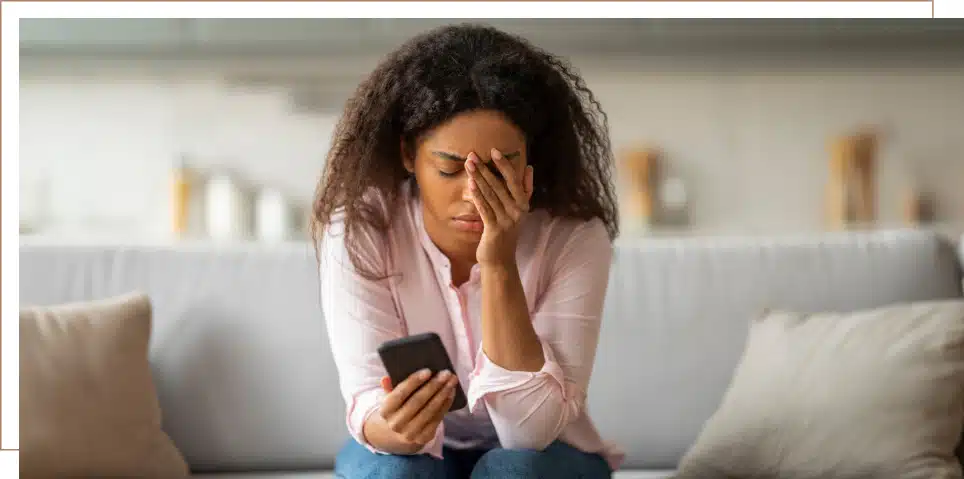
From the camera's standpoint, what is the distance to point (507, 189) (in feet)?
3.66

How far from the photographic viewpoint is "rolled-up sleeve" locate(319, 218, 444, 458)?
1.16 metres

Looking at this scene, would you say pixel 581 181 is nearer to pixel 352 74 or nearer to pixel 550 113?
pixel 550 113

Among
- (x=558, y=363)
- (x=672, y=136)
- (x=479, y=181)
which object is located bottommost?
(x=558, y=363)

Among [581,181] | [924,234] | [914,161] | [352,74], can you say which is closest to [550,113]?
[581,181]

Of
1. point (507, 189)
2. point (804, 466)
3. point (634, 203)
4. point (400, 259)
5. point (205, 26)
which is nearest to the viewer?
point (507, 189)

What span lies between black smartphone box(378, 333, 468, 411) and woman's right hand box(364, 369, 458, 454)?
0.01 metres

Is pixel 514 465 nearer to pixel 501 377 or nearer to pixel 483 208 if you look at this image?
pixel 501 377

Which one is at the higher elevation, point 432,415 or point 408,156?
point 408,156

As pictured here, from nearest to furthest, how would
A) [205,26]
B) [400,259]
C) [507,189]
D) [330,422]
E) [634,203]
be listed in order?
[507,189] → [400,259] → [330,422] → [205,26] → [634,203]

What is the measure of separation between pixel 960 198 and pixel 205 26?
2.31 m

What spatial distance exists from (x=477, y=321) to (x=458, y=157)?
0.81ft

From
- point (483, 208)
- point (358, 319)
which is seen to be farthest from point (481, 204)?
point (358, 319)

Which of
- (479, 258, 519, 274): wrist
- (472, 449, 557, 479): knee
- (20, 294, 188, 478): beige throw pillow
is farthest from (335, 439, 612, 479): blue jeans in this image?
(20, 294, 188, 478): beige throw pillow

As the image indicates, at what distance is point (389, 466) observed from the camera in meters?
1.07
